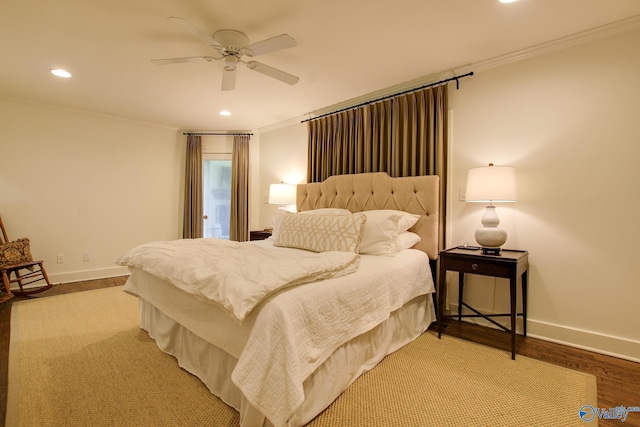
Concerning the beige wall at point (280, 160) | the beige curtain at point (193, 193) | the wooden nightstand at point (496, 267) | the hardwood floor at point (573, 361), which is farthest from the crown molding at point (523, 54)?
the beige curtain at point (193, 193)

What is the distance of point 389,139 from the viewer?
316 cm

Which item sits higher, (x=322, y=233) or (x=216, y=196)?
(x=216, y=196)

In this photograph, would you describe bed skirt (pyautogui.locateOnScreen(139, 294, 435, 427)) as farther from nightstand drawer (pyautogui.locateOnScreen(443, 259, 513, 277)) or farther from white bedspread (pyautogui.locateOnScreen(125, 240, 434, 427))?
nightstand drawer (pyautogui.locateOnScreen(443, 259, 513, 277))

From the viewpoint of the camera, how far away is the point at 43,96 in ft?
11.8

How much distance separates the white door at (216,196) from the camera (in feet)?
16.9

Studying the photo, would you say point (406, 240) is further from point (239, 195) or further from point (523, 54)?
point (239, 195)

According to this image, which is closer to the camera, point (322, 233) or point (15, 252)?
point (322, 233)

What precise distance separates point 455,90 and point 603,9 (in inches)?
41.8

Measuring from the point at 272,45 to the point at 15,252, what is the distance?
12.3 feet

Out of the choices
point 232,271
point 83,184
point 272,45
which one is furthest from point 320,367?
point 83,184

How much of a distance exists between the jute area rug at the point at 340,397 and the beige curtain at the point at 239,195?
2646 millimetres

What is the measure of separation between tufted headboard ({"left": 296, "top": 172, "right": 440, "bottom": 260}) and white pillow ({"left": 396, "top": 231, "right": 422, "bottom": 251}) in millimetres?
82

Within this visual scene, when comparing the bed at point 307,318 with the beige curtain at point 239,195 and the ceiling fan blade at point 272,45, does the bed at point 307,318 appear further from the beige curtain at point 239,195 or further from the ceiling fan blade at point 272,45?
the beige curtain at point 239,195

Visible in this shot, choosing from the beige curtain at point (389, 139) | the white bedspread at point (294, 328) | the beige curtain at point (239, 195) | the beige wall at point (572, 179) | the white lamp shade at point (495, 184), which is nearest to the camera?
the white bedspread at point (294, 328)
